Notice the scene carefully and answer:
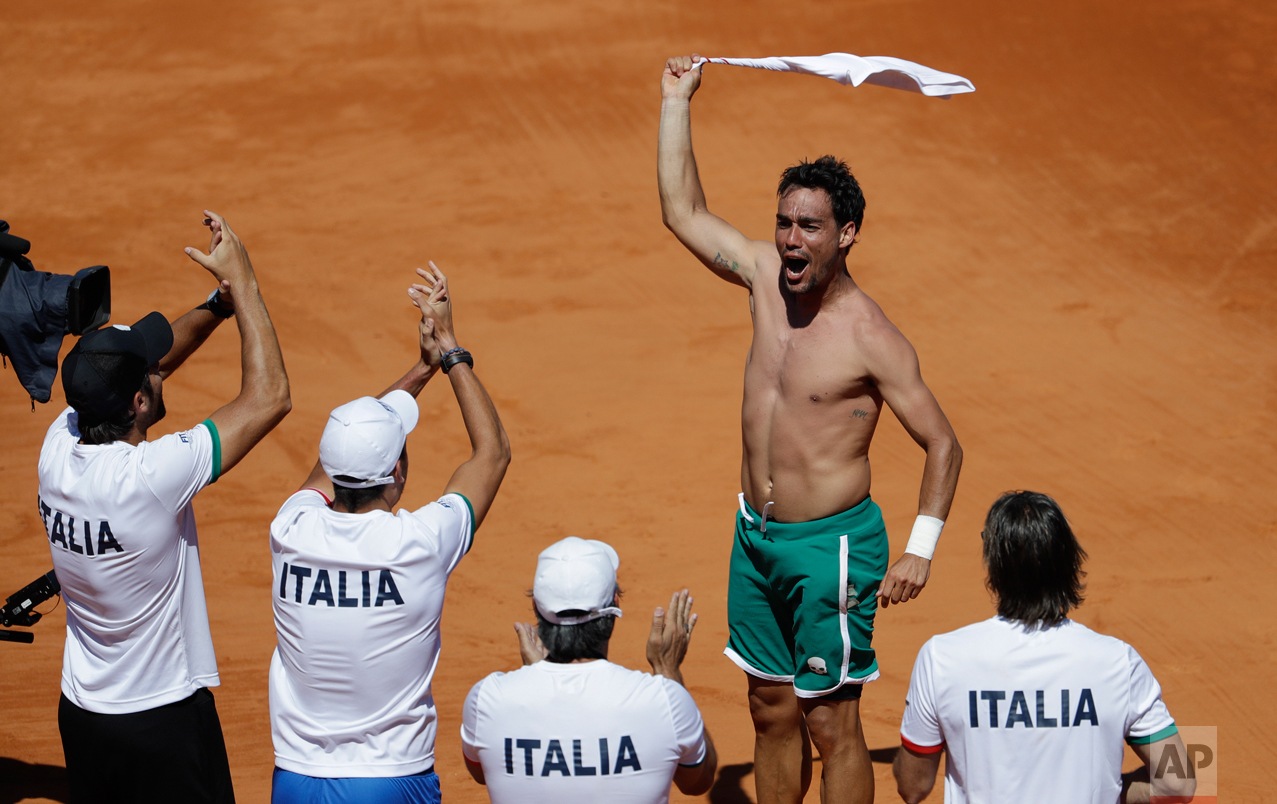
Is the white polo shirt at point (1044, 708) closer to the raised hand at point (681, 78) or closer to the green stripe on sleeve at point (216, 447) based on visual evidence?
the green stripe on sleeve at point (216, 447)

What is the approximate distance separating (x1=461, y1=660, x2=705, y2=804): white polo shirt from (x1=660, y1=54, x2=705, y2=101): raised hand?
2796mm

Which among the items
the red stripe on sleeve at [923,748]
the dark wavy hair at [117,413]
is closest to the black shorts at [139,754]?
the dark wavy hair at [117,413]

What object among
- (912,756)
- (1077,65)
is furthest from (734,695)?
(1077,65)

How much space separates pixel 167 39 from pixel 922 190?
10932mm

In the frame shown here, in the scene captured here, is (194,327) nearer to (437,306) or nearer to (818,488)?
(437,306)

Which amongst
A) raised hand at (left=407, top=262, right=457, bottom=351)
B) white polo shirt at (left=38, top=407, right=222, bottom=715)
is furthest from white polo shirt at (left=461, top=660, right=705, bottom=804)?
raised hand at (left=407, top=262, right=457, bottom=351)

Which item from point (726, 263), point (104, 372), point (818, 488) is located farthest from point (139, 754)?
point (726, 263)

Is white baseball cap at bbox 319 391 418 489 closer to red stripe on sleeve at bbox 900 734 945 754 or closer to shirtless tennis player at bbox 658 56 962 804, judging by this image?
red stripe on sleeve at bbox 900 734 945 754

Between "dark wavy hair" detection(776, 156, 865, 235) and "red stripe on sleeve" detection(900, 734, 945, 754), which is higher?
"dark wavy hair" detection(776, 156, 865, 235)

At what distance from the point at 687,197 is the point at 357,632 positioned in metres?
2.58

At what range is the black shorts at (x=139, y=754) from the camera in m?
3.89

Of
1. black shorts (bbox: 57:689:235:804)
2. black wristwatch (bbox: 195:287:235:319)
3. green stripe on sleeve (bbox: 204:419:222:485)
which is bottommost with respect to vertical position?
black shorts (bbox: 57:689:235:804)

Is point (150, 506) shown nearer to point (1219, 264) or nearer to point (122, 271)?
point (122, 271)

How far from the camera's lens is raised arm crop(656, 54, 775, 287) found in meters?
5.10
